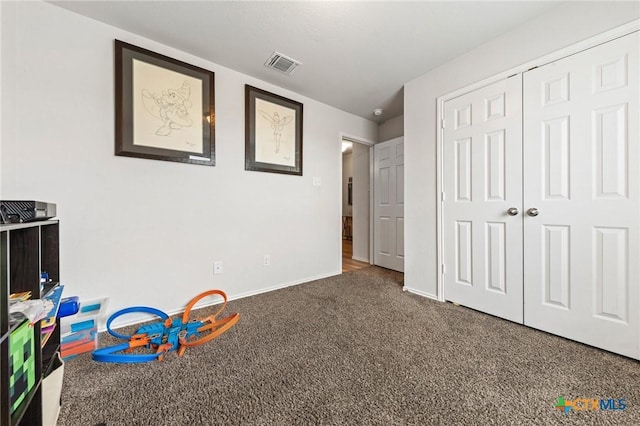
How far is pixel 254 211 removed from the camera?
2.46m

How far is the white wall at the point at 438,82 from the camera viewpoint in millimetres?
1490

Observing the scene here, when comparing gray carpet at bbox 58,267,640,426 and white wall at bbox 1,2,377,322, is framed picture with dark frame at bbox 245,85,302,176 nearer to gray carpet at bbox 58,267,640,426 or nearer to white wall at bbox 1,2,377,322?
white wall at bbox 1,2,377,322

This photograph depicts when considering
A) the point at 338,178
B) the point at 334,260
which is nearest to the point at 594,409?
the point at 334,260

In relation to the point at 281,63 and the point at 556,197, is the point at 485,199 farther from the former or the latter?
the point at 281,63

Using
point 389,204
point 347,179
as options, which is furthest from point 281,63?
point 347,179

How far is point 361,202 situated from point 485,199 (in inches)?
87.4

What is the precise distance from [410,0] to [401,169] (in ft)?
6.76

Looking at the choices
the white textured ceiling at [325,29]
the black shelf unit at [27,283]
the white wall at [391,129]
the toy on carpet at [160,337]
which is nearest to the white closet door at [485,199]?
the white textured ceiling at [325,29]

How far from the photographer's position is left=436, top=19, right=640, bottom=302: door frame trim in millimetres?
1405

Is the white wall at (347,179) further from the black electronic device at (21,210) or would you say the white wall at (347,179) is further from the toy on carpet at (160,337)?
the black electronic device at (21,210)

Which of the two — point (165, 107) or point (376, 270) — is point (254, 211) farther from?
point (376, 270)

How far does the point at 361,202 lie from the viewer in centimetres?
408

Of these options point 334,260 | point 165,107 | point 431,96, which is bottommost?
point 334,260

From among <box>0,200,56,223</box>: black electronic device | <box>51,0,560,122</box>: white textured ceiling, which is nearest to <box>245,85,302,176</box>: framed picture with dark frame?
<box>51,0,560,122</box>: white textured ceiling
